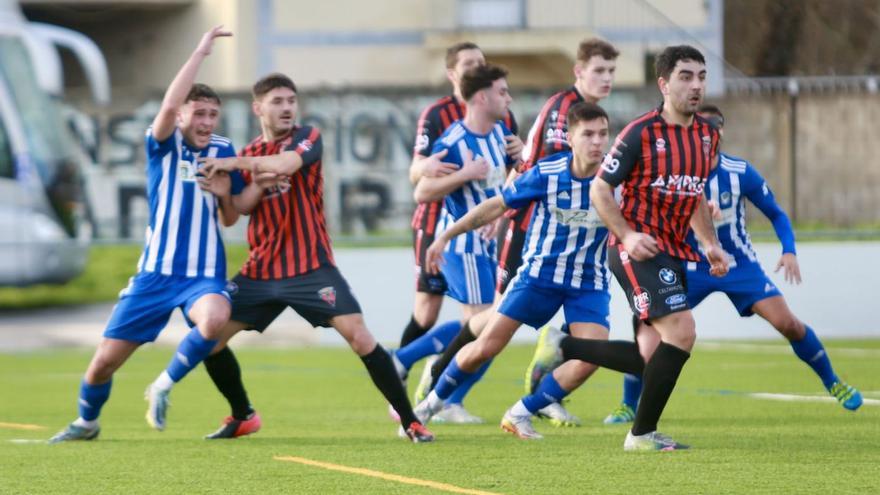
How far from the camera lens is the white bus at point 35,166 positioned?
21.8 meters

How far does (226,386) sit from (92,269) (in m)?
12.5

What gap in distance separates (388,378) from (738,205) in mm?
2805

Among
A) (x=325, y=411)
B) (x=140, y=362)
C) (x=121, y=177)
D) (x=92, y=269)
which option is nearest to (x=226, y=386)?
(x=325, y=411)

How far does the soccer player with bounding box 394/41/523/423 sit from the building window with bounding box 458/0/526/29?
21.0 m

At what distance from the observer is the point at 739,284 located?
10.1 metres

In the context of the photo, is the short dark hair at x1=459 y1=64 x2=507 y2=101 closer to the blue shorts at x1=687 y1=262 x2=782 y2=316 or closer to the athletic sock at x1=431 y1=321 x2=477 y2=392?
the athletic sock at x1=431 y1=321 x2=477 y2=392

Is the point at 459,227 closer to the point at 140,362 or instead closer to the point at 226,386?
the point at 226,386

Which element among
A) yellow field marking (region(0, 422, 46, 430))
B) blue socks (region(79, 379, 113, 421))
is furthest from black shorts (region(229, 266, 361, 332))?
yellow field marking (region(0, 422, 46, 430))

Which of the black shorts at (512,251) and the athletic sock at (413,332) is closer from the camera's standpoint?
the black shorts at (512,251)

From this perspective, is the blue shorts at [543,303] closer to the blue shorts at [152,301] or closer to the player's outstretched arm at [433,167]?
the player's outstretched arm at [433,167]

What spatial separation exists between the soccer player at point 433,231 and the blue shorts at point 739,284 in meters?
1.34

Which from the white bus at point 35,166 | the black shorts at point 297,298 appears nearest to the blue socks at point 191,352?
the black shorts at point 297,298

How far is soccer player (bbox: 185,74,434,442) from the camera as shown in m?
8.97

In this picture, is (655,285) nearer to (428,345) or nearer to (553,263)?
(553,263)
